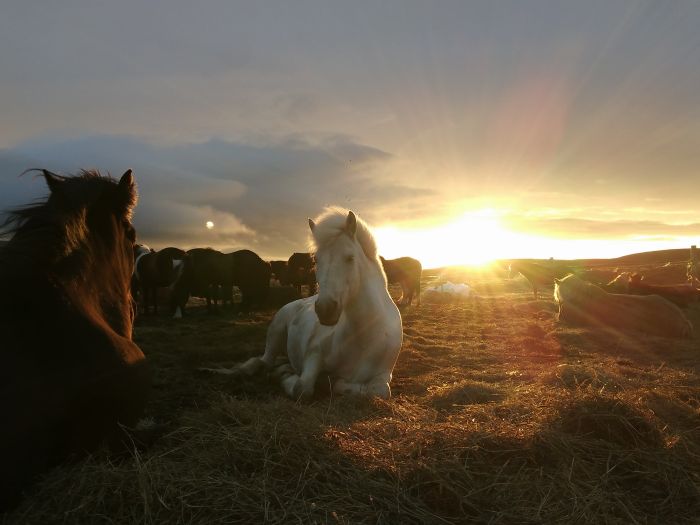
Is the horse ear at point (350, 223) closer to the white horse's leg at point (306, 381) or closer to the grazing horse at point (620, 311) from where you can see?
the white horse's leg at point (306, 381)

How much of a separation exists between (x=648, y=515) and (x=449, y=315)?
47.6 feet

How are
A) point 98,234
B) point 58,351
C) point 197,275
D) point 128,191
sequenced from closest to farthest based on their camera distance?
1. point 58,351
2. point 98,234
3. point 128,191
4. point 197,275

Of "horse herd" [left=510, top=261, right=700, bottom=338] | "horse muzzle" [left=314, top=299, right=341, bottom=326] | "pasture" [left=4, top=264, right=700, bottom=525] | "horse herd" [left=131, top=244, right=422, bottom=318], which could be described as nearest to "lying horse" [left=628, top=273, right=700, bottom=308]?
"horse herd" [left=510, top=261, right=700, bottom=338]

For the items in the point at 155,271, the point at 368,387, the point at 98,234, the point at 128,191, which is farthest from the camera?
the point at 155,271

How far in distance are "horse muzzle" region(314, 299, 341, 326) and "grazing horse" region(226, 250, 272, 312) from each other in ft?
46.4

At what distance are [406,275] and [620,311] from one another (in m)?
10.9

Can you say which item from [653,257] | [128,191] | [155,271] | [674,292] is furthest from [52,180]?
[653,257]

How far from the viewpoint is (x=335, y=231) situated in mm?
4945

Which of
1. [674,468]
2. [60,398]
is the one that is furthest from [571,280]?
[60,398]

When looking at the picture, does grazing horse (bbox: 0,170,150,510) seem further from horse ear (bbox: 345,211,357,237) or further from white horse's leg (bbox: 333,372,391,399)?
horse ear (bbox: 345,211,357,237)

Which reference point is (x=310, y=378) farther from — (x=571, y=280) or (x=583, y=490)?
(x=571, y=280)

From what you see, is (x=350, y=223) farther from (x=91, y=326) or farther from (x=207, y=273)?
(x=207, y=273)

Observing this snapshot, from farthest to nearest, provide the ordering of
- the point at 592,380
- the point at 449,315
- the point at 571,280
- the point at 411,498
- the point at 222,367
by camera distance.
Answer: the point at 449,315, the point at 571,280, the point at 222,367, the point at 592,380, the point at 411,498

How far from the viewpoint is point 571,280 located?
535 inches
